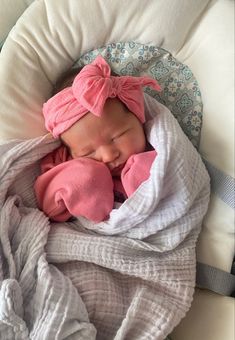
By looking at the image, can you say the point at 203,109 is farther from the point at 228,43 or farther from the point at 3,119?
the point at 3,119

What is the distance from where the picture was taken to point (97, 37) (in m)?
1.05

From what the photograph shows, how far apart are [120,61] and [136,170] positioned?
0.89 ft

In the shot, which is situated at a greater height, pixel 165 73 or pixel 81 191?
pixel 165 73

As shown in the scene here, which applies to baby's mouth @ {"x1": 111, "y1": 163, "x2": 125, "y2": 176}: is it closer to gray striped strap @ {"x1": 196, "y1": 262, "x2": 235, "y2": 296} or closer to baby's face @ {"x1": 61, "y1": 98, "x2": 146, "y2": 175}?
baby's face @ {"x1": 61, "y1": 98, "x2": 146, "y2": 175}

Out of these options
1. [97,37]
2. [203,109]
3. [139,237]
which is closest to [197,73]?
[203,109]

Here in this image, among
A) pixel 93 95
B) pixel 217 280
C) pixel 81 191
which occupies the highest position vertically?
pixel 93 95

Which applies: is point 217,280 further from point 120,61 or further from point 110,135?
point 120,61

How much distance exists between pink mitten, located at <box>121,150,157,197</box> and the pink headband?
8 centimetres

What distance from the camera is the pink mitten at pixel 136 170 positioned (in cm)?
93

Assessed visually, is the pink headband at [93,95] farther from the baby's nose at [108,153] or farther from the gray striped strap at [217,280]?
the gray striped strap at [217,280]

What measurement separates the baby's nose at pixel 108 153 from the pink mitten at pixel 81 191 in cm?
2

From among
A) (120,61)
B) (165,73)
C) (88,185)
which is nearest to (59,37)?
(120,61)

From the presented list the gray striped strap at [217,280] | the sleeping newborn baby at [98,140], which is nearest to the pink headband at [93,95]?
the sleeping newborn baby at [98,140]

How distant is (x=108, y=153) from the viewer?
3.05ft
